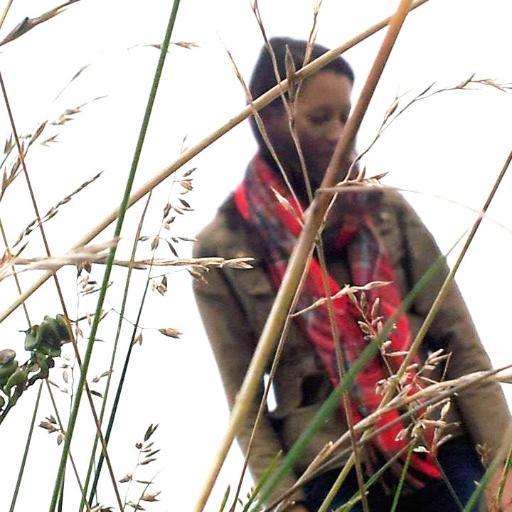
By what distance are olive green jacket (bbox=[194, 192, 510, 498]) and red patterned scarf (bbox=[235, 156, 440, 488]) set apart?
2 cm

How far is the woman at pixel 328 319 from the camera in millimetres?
1567

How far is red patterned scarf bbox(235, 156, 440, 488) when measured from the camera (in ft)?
5.12

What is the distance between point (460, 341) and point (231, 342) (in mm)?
372

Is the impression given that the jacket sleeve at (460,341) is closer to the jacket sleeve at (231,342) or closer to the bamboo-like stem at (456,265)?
the jacket sleeve at (231,342)

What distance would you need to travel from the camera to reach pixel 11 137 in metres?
0.52

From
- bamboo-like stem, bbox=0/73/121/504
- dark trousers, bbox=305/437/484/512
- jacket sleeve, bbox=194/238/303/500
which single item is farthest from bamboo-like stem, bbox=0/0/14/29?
dark trousers, bbox=305/437/484/512

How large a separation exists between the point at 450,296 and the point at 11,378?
4.03ft

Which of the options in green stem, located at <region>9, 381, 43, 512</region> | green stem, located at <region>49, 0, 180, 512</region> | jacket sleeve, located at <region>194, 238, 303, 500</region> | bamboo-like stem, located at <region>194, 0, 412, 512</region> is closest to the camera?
bamboo-like stem, located at <region>194, 0, 412, 512</region>

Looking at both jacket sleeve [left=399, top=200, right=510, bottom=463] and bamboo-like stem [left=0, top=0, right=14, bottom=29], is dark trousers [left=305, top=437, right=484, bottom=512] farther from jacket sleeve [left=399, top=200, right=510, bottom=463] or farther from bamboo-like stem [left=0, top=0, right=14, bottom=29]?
bamboo-like stem [left=0, top=0, right=14, bottom=29]

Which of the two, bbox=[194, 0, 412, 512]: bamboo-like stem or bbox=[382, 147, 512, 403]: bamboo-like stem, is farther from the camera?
bbox=[382, 147, 512, 403]: bamboo-like stem

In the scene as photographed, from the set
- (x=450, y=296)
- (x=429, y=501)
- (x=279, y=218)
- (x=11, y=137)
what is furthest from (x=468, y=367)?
(x=11, y=137)

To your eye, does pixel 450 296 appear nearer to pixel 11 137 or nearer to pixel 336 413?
pixel 336 413

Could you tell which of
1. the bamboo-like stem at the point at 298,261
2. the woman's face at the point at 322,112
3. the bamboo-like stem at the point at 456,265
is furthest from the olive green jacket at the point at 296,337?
the bamboo-like stem at the point at 298,261

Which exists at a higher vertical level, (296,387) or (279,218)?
(279,218)
